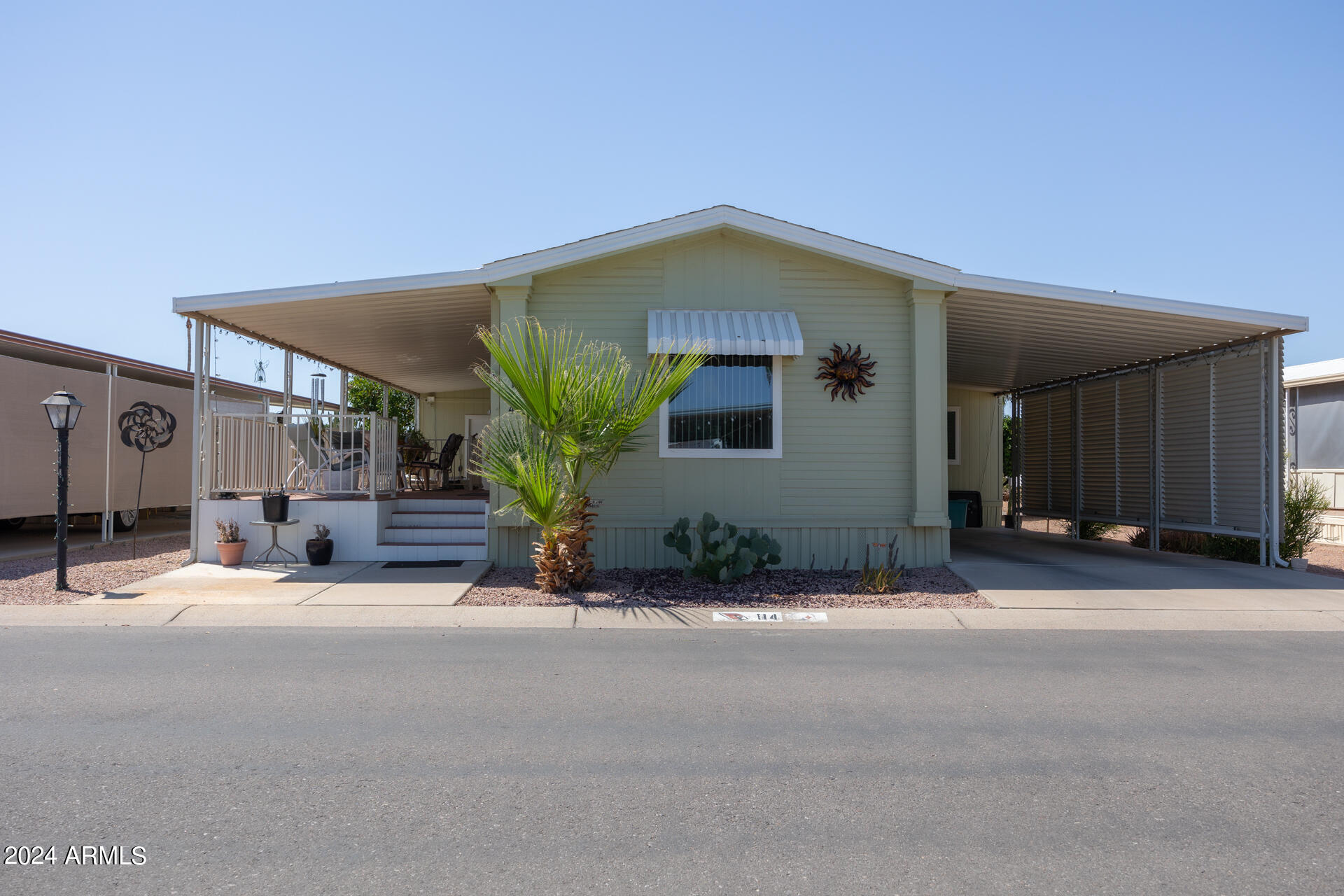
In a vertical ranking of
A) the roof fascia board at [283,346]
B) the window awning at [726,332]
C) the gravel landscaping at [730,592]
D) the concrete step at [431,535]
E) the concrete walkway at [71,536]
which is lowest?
the gravel landscaping at [730,592]

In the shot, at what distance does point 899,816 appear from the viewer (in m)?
3.27

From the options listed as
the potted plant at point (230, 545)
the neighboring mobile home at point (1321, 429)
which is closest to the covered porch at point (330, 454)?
the potted plant at point (230, 545)

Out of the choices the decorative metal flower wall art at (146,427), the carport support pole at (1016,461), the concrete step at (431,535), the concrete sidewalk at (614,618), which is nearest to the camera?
the concrete sidewalk at (614,618)

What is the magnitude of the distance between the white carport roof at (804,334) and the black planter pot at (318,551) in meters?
2.76

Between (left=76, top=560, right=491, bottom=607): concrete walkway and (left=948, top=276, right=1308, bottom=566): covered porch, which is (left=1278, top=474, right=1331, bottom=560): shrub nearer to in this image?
(left=948, top=276, right=1308, bottom=566): covered porch

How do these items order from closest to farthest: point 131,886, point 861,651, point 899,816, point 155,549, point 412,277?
point 131,886, point 899,816, point 861,651, point 412,277, point 155,549

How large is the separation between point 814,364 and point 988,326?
2.83 metres

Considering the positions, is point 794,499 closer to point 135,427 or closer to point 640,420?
point 640,420

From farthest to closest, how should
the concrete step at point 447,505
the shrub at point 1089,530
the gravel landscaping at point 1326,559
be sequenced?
1. the shrub at point 1089,530
2. the concrete step at point 447,505
3. the gravel landscaping at point 1326,559

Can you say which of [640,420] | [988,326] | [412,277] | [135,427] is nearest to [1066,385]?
[988,326]

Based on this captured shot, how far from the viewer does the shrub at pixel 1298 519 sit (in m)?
10.6

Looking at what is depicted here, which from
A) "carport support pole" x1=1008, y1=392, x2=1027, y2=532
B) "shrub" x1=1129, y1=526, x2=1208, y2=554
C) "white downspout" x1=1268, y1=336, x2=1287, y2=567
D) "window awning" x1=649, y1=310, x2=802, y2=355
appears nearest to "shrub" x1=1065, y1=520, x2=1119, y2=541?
"shrub" x1=1129, y1=526, x2=1208, y2=554

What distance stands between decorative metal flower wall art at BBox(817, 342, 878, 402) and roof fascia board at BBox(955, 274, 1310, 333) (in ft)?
4.46

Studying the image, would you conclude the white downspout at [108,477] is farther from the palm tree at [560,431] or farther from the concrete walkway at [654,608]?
the palm tree at [560,431]
